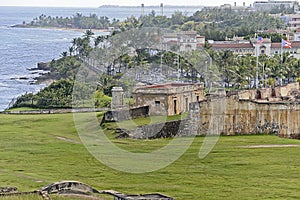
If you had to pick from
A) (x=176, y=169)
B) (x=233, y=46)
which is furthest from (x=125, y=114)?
(x=233, y=46)

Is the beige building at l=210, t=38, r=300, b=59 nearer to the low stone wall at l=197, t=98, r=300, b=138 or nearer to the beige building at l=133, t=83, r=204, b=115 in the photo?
the beige building at l=133, t=83, r=204, b=115

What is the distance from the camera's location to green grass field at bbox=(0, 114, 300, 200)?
27234mm

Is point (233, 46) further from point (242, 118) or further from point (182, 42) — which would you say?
point (242, 118)

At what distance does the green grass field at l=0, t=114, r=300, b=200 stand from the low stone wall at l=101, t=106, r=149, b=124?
2530mm

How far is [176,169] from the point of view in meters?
30.6

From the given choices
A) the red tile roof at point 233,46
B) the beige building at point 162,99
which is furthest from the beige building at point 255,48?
the beige building at point 162,99

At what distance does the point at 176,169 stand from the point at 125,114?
11.3 meters

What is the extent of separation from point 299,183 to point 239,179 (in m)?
1.92

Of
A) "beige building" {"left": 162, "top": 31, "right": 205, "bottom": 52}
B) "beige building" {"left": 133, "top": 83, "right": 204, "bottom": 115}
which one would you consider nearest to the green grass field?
"beige building" {"left": 133, "top": 83, "right": 204, "bottom": 115}

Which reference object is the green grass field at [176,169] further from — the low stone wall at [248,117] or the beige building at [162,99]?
the beige building at [162,99]

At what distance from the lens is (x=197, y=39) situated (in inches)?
5207

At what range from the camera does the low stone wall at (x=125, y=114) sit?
40.6m

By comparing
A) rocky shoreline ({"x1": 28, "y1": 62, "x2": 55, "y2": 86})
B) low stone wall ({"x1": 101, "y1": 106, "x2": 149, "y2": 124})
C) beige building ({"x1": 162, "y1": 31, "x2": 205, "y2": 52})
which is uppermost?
low stone wall ({"x1": 101, "y1": 106, "x2": 149, "y2": 124})

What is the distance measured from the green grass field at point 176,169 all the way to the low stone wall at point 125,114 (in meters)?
2.53
